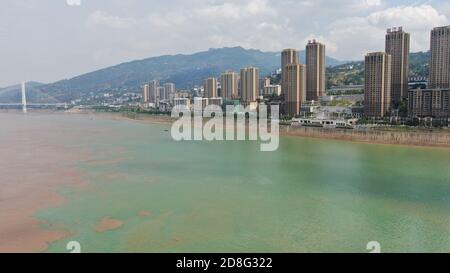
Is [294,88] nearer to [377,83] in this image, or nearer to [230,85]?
[377,83]

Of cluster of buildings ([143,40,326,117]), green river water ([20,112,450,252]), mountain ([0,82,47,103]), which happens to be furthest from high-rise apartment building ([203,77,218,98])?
mountain ([0,82,47,103])

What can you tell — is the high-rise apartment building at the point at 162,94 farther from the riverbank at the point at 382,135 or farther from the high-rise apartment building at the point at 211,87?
the riverbank at the point at 382,135

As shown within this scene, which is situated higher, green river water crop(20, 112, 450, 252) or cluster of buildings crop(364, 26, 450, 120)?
cluster of buildings crop(364, 26, 450, 120)

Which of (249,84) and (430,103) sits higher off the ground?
(249,84)

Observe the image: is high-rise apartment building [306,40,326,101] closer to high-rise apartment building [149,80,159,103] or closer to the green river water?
the green river water

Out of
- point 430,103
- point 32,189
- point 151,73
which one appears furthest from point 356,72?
point 151,73
